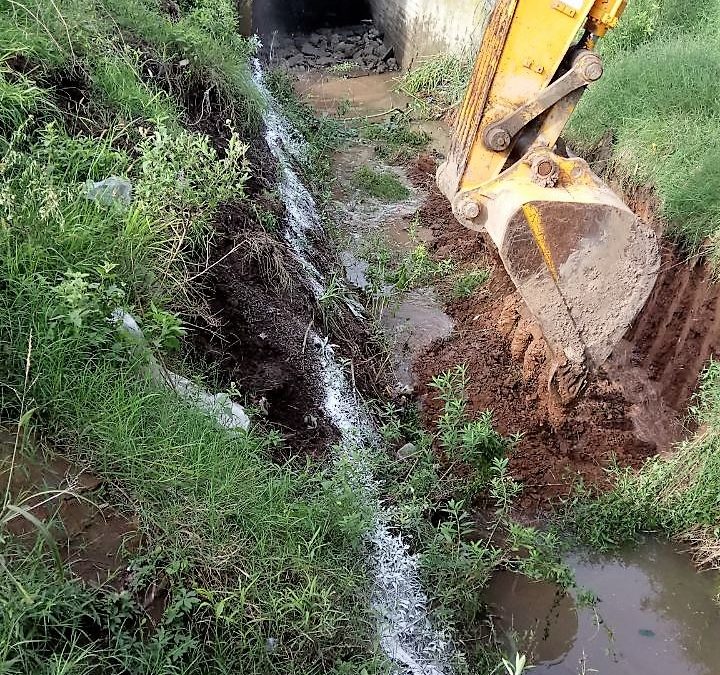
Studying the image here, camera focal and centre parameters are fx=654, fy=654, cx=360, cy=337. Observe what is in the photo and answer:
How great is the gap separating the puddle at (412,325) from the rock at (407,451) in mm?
952

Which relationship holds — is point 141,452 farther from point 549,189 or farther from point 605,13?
point 605,13

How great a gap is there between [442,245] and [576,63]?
335 centimetres

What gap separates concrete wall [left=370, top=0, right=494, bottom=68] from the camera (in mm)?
9898

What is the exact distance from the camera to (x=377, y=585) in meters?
3.28

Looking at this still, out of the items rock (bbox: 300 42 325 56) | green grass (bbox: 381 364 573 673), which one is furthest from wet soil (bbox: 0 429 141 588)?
rock (bbox: 300 42 325 56)

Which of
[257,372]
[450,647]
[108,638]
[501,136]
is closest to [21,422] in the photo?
[108,638]

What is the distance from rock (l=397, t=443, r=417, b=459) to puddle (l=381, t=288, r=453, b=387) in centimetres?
95

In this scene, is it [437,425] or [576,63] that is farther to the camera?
[437,425]

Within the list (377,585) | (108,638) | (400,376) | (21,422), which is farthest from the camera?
(400,376)

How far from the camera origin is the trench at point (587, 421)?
144 inches

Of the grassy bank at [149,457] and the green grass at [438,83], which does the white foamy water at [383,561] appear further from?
the green grass at [438,83]

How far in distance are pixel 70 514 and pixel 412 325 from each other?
12.9 ft

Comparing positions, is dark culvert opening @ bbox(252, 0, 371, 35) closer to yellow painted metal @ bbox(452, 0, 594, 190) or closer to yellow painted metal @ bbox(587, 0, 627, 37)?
yellow painted metal @ bbox(452, 0, 594, 190)

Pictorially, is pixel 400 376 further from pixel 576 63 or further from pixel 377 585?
pixel 576 63
